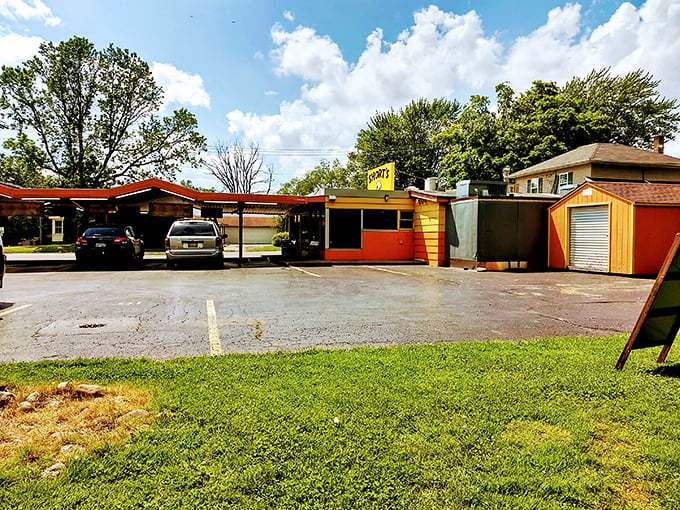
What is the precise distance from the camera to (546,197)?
17125mm

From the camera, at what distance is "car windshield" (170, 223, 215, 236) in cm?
1551

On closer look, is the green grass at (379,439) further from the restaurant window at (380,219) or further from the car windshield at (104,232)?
the restaurant window at (380,219)

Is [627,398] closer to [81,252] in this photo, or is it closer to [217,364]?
[217,364]

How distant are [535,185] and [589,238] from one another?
1623cm

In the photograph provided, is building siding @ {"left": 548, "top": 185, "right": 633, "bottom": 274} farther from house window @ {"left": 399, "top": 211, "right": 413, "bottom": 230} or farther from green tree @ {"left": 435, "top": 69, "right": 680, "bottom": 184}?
green tree @ {"left": 435, "top": 69, "right": 680, "bottom": 184}

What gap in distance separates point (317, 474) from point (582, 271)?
1555 centimetres

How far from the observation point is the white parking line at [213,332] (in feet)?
15.5

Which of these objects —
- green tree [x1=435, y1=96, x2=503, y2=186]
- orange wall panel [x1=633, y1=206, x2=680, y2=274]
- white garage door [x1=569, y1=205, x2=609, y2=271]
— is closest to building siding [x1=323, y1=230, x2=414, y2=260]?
white garage door [x1=569, y1=205, x2=609, y2=271]

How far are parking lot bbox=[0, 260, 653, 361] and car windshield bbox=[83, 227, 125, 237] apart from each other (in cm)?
408

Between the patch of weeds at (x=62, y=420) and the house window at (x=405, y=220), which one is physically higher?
the house window at (x=405, y=220)

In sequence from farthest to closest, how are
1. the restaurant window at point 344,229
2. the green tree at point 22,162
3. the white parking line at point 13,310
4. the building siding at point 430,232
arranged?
1. the green tree at point 22,162
2. the restaurant window at point 344,229
3. the building siding at point 430,232
4. the white parking line at point 13,310

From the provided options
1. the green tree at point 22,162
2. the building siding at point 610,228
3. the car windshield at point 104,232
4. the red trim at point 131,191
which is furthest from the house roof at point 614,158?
the green tree at point 22,162

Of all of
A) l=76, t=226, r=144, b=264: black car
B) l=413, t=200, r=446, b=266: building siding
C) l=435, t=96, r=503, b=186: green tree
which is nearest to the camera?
l=76, t=226, r=144, b=264: black car

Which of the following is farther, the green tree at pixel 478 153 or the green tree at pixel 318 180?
the green tree at pixel 318 180
